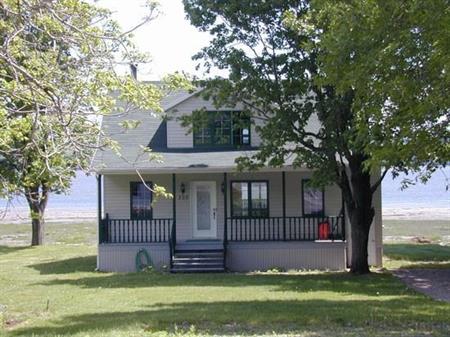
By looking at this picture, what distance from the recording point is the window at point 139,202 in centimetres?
2475

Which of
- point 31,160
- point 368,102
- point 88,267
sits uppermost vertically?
point 368,102

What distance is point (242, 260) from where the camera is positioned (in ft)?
76.7

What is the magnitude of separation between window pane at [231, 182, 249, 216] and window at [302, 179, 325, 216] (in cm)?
209

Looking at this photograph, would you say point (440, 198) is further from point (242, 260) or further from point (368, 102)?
point (368, 102)

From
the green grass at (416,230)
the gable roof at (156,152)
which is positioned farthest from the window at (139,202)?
the green grass at (416,230)

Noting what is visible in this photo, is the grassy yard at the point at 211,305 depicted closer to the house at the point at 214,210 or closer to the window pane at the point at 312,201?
the house at the point at 214,210

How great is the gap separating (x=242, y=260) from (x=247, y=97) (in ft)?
20.0

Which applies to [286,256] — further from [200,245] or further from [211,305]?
[211,305]

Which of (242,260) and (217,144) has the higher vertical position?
(217,144)

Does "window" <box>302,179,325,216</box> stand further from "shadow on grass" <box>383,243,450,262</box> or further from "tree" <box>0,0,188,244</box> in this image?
"tree" <box>0,0,188,244</box>

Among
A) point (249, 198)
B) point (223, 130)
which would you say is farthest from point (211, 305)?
point (223, 130)

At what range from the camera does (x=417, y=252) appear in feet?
91.7

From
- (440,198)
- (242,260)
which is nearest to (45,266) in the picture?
(242,260)

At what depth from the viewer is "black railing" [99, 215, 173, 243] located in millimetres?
24094
